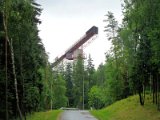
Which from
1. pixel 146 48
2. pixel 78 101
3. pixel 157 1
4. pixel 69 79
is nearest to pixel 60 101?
pixel 78 101

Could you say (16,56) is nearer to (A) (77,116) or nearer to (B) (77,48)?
(A) (77,116)

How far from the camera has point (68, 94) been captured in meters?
132

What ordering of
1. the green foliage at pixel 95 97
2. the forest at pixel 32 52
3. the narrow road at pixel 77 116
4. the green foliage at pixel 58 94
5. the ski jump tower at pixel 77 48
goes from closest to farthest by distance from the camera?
the forest at pixel 32 52
the narrow road at pixel 77 116
the ski jump tower at pixel 77 48
the green foliage at pixel 95 97
the green foliage at pixel 58 94

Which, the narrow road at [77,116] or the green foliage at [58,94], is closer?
the narrow road at [77,116]

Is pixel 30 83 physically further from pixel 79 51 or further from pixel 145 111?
pixel 79 51

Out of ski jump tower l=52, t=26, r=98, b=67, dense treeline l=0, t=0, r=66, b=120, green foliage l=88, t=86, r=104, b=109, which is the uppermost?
ski jump tower l=52, t=26, r=98, b=67

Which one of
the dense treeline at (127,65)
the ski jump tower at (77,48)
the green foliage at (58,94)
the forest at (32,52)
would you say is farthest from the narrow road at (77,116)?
the green foliage at (58,94)

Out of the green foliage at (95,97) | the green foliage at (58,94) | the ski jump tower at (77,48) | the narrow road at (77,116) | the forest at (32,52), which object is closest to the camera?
the forest at (32,52)

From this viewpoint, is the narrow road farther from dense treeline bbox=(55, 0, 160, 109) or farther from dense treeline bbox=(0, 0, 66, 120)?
dense treeline bbox=(55, 0, 160, 109)

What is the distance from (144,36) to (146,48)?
1182 mm

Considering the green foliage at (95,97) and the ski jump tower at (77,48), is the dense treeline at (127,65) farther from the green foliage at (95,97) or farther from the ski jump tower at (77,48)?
the ski jump tower at (77,48)

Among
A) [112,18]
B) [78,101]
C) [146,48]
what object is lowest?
[78,101]

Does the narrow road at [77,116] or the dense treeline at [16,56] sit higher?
the dense treeline at [16,56]

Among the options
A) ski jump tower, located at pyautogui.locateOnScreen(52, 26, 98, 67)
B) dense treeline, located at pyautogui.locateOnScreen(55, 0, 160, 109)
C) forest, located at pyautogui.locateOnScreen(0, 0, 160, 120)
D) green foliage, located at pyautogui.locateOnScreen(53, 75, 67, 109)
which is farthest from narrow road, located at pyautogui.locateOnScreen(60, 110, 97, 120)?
green foliage, located at pyautogui.locateOnScreen(53, 75, 67, 109)
